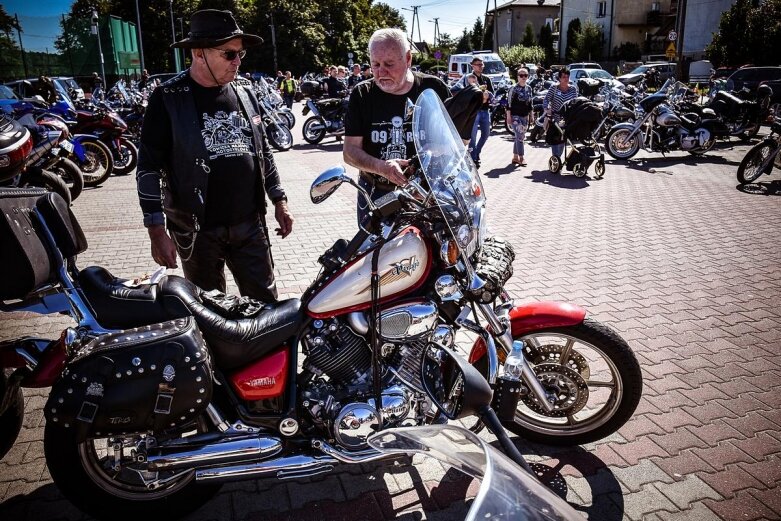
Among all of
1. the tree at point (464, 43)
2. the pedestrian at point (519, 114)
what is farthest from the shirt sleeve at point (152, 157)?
the tree at point (464, 43)

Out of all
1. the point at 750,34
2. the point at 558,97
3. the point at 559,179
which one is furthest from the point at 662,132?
the point at 750,34

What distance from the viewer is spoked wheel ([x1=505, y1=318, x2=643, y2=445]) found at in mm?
2566

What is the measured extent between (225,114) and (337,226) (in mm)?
3957

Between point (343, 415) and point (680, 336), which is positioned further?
point (680, 336)

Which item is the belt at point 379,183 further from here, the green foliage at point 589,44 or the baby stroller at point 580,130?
the green foliage at point 589,44

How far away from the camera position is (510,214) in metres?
7.46

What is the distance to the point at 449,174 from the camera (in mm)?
2320

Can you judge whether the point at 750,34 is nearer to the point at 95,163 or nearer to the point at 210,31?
the point at 95,163

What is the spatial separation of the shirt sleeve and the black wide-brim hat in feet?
1.10

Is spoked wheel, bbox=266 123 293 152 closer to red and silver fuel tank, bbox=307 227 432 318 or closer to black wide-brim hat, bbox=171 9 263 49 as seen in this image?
black wide-brim hat, bbox=171 9 263 49

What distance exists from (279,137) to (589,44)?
135 ft

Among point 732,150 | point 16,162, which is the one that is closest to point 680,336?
point 16,162

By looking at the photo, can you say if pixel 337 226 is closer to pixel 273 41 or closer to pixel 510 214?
pixel 510 214

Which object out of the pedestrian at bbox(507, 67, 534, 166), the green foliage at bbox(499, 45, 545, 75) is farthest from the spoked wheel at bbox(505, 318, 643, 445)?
the green foliage at bbox(499, 45, 545, 75)
